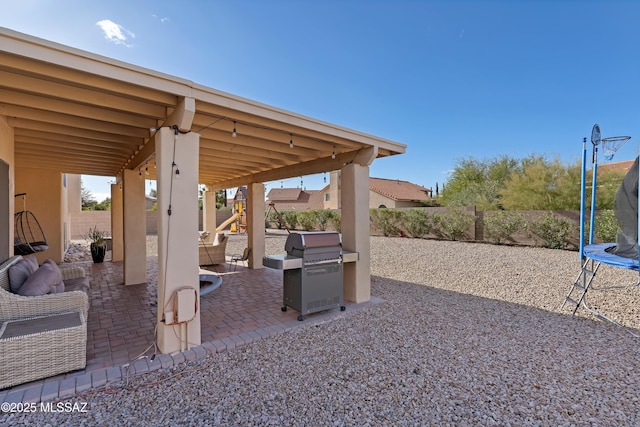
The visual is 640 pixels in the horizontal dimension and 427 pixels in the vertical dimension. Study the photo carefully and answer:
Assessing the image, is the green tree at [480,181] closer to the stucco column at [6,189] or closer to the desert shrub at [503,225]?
the desert shrub at [503,225]

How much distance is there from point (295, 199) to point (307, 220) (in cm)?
2215

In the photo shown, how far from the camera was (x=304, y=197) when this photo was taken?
43.9 m

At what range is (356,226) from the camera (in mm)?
4930

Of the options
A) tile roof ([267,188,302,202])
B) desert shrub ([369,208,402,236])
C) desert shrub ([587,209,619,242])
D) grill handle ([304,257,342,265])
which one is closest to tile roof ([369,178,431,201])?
desert shrub ([369,208,402,236])

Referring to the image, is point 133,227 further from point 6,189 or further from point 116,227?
point 116,227

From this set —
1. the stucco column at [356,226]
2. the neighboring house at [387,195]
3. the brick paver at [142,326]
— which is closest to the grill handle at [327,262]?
the stucco column at [356,226]

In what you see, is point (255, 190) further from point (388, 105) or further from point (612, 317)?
point (388, 105)

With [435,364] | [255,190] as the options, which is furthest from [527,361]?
[255,190]

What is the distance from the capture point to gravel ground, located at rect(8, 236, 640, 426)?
225 cm

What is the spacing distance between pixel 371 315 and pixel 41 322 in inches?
156

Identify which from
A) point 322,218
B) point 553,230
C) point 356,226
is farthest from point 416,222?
point 356,226

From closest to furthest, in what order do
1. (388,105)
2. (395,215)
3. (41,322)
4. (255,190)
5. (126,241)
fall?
(41,322)
(126,241)
(255,190)
(388,105)
(395,215)

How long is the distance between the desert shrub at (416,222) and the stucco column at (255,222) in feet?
31.9

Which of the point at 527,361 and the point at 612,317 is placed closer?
the point at 527,361
